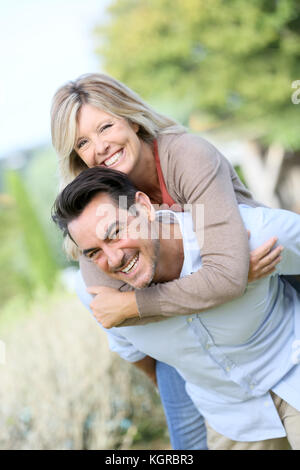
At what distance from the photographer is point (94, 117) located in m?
2.54

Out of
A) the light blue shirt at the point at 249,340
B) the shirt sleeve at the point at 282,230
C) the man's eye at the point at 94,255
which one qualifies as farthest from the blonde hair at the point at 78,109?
the shirt sleeve at the point at 282,230

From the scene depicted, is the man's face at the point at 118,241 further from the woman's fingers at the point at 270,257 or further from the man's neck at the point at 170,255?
the woman's fingers at the point at 270,257

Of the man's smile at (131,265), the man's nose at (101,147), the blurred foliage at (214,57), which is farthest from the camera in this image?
the blurred foliage at (214,57)

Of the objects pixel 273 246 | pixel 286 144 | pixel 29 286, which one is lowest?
pixel 29 286

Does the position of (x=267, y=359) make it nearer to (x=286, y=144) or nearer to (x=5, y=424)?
(x=5, y=424)

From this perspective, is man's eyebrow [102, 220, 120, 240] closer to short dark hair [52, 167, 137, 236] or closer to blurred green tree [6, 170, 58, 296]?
short dark hair [52, 167, 137, 236]

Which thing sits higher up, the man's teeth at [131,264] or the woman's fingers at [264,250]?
the woman's fingers at [264,250]

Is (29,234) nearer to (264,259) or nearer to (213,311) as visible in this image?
(213,311)

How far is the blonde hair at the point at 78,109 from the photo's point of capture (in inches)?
99.5

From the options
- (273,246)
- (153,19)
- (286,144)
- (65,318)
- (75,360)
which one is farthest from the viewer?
(153,19)

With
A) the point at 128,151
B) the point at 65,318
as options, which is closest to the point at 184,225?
the point at 128,151

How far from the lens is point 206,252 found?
83.6 inches

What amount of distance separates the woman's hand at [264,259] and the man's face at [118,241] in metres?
0.37

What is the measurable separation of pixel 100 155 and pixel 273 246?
0.90m
